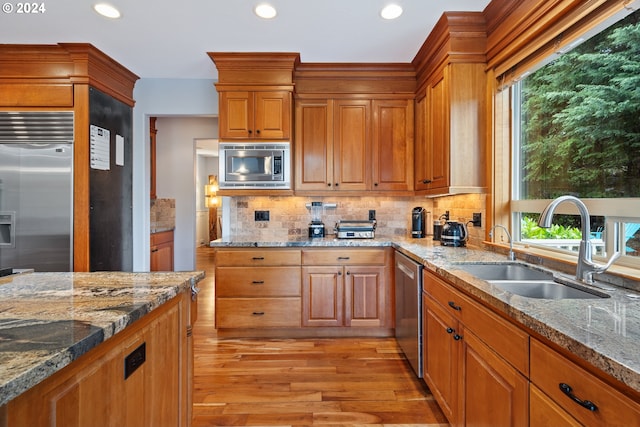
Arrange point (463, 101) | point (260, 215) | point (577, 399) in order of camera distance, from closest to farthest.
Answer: point (577, 399) → point (463, 101) → point (260, 215)

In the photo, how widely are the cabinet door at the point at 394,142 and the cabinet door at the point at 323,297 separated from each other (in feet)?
3.21

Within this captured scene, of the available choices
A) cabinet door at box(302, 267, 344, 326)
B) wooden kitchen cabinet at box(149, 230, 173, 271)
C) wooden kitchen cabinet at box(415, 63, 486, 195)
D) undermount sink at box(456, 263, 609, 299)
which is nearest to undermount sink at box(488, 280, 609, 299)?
undermount sink at box(456, 263, 609, 299)

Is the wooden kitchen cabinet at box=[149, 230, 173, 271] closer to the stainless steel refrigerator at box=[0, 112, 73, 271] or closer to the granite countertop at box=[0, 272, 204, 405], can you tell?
the stainless steel refrigerator at box=[0, 112, 73, 271]

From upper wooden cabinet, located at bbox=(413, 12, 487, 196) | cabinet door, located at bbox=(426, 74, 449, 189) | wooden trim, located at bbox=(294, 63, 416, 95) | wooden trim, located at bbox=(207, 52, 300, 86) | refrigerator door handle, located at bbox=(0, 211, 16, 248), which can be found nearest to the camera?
upper wooden cabinet, located at bbox=(413, 12, 487, 196)

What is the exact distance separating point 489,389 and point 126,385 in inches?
49.5

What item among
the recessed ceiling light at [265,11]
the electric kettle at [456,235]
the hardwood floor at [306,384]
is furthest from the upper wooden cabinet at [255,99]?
the hardwood floor at [306,384]

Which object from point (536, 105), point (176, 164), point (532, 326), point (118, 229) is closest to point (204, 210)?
point (176, 164)

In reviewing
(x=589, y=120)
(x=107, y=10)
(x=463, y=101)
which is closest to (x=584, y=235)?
(x=589, y=120)

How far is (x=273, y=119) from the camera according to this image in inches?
122

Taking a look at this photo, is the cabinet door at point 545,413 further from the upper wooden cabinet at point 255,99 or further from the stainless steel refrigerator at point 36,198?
the stainless steel refrigerator at point 36,198

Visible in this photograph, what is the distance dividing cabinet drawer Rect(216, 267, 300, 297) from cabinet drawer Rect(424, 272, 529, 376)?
1.45 metres

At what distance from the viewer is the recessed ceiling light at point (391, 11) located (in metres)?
2.29

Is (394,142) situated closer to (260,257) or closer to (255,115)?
(255,115)

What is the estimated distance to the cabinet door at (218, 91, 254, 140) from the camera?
10.1ft
